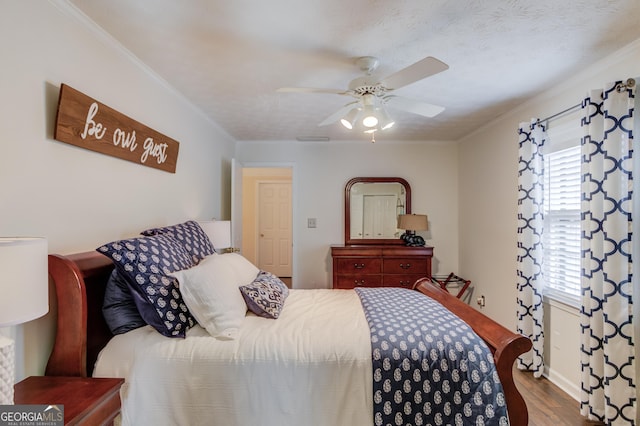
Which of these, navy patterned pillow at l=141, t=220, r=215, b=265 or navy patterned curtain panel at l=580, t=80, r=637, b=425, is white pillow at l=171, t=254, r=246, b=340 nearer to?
navy patterned pillow at l=141, t=220, r=215, b=265

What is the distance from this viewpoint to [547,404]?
224 centimetres

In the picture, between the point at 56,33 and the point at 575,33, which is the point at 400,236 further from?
the point at 56,33

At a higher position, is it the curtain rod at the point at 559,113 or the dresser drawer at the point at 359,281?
the curtain rod at the point at 559,113

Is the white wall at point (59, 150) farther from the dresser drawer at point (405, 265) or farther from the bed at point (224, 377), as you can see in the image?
the dresser drawer at point (405, 265)

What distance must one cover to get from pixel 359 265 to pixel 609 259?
2446 millimetres

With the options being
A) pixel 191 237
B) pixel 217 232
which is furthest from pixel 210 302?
pixel 217 232

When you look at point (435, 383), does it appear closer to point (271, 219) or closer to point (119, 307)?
point (119, 307)

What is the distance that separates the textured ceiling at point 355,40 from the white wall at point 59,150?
175 mm

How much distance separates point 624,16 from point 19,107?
115 inches

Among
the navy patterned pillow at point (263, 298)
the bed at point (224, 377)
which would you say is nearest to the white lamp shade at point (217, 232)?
the navy patterned pillow at point (263, 298)

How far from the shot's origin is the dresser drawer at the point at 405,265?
155 inches

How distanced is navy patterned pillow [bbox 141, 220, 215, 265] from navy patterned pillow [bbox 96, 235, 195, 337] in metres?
0.42

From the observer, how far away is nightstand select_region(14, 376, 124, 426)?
1094mm

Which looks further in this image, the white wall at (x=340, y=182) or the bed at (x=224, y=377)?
the white wall at (x=340, y=182)
